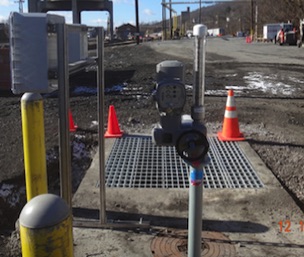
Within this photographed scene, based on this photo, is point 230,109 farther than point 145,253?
Yes

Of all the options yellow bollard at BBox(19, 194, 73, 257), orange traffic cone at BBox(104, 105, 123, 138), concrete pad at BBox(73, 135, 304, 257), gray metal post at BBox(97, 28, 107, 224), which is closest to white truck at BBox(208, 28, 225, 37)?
orange traffic cone at BBox(104, 105, 123, 138)

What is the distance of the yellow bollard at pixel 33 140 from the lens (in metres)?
3.03

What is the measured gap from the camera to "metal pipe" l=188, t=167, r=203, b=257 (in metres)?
2.78

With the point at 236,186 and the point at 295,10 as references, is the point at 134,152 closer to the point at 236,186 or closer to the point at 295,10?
the point at 236,186

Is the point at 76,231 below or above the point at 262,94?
below

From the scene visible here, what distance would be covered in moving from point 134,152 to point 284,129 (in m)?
2.76

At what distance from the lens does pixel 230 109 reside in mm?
6500

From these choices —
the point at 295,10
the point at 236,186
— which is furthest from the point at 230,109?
the point at 295,10

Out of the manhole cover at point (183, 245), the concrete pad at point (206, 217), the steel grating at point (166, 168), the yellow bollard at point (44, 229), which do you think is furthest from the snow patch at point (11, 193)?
the yellow bollard at point (44, 229)

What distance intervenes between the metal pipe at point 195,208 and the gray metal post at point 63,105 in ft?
2.98

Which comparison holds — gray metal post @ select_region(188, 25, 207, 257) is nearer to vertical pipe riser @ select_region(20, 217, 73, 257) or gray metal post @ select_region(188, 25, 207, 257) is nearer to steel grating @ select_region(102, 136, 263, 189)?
vertical pipe riser @ select_region(20, 217, 73, 257)

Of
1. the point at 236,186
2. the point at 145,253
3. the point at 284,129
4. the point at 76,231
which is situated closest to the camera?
the point at 145,253

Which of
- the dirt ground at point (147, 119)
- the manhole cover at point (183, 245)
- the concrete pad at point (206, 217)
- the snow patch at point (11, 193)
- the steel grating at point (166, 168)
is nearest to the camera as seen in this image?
the manhole cover at point (183, 245)

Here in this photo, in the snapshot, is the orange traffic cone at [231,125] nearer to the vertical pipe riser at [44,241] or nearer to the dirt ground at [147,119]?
the dirt ground at [147,119]
